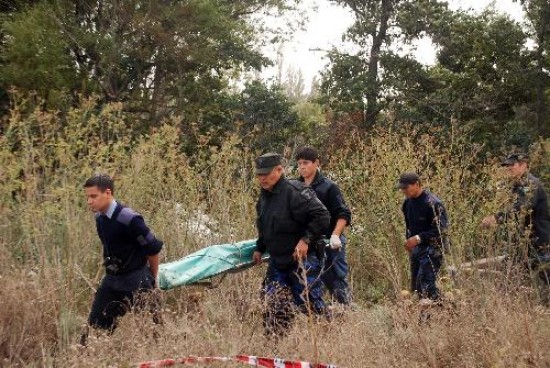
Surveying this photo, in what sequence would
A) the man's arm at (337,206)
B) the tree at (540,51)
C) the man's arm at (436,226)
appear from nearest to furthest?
the man's arm at (337,206) → the man's arm at (436,226) → the tree at (540,51)

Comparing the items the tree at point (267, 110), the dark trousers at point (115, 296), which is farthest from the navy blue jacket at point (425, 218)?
the tree at point (267, 110)

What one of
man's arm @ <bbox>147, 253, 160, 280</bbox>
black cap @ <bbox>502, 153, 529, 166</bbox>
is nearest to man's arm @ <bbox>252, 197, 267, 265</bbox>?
man's arm @ <bbox>147, 253, 160, 280</bbox>

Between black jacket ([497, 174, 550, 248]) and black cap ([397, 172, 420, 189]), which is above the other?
black cap ([397, 172, 420, 189])

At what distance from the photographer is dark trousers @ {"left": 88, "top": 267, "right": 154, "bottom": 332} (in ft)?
15.1

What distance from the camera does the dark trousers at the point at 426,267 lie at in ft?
18.5

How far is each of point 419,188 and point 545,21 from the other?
12.5 metres

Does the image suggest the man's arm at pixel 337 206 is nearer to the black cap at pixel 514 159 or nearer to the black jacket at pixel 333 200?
the black jacket at pixel 333 200

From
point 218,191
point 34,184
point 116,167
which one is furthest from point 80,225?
point 218,191

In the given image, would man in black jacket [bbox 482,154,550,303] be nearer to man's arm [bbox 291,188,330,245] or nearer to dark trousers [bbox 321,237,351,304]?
dark trousers [bbox 321,237,351,304]

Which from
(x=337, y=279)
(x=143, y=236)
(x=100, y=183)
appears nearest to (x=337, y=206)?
(x=337, y=279)

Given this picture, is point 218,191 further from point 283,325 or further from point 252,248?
point 283,325

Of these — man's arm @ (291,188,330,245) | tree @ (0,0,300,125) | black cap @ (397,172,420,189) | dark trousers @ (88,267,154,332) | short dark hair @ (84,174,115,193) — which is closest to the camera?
short dark hair @ (84,174,115,193)

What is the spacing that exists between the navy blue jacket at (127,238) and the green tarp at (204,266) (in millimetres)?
399

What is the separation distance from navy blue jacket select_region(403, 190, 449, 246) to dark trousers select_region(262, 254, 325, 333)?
1.14m
